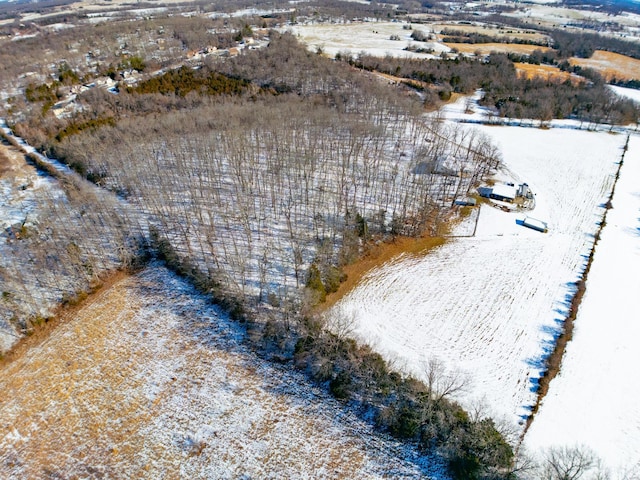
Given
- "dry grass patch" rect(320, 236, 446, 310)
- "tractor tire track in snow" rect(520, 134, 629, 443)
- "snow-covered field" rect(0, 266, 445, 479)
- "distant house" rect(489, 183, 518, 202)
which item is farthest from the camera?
"distant house" rect(489, 183, 518, 202)

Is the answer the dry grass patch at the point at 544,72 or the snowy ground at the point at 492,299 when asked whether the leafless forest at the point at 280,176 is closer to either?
the snowy ground at the point at 492,299

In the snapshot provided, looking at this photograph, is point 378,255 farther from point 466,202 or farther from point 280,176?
point 280,176

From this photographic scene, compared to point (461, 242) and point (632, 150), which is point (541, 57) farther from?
point (461, 242)

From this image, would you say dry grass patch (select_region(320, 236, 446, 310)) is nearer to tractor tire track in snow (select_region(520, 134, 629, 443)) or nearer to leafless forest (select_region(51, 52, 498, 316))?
leafless forest (select_region(51, 52, 498, 316))

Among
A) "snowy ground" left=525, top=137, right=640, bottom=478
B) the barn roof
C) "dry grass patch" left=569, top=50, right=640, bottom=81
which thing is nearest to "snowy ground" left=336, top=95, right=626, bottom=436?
"snowy ground" left=525, top=137, right=640, bottom=478

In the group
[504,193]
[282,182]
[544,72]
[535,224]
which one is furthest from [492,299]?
[544,72]

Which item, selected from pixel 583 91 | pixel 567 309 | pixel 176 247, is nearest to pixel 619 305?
pixel 567 309
